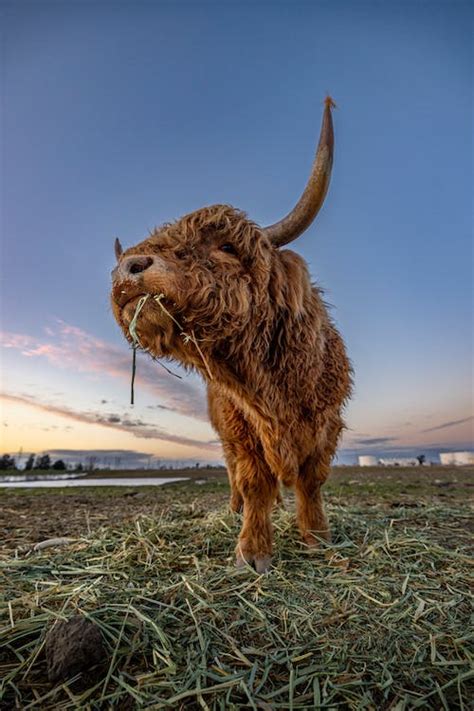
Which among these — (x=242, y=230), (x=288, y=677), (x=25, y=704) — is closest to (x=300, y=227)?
(x=242, y=230)

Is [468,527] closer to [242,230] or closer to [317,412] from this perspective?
[317,412]

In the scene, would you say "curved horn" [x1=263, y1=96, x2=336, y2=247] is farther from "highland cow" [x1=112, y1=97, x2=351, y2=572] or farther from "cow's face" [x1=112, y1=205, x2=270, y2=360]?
"cow's face" [x1=112, y1=205, x2=270, y2=360]

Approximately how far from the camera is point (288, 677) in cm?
162

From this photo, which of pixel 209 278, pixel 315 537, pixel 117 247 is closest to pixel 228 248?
pixel 209 278

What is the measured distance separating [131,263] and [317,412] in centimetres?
189

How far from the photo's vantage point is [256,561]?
10.1ft

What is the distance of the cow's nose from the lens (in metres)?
2.48

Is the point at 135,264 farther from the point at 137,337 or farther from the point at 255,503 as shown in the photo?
the point at 255,503

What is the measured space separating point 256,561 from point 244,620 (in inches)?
41.9

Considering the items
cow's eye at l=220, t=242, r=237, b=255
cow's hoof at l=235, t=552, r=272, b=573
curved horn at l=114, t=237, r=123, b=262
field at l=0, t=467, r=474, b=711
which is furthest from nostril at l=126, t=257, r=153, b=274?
cow's hoof at l=235, t=552, r=272, b=573

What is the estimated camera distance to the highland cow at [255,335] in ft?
8.54

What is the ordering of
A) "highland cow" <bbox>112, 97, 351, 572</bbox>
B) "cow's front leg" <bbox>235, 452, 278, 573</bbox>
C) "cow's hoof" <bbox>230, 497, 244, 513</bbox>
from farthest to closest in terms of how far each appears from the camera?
"cow's hoof" <bbox>230, 497, 244, 513</bbox> < "cow's front leg" <bbox>235, 452, 278, 573</bbox> < "highland cow" <bbox>112, 97, 351, 572</bbox>

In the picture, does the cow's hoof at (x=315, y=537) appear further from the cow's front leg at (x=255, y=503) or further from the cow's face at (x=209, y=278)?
the cow's face at (x=209, y=278)

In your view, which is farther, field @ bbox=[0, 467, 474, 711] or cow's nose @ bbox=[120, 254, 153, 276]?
cow's nose @ bbox=[120, 254, 153, 276]
